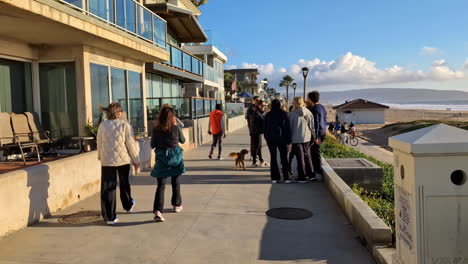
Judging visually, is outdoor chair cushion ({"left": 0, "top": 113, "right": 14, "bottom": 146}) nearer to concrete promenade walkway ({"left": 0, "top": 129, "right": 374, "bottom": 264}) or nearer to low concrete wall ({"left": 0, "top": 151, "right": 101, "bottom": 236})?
low concrete wall ({"left": 0, "top": 151, "right": 101, "bottom": 236})

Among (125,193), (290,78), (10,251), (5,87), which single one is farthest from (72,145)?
(290,78)

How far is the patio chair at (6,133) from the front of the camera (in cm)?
783

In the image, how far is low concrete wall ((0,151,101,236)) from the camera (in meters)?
5.07

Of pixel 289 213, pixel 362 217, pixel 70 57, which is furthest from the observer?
pixel 70 57

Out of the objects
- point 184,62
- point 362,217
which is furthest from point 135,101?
point 362,217

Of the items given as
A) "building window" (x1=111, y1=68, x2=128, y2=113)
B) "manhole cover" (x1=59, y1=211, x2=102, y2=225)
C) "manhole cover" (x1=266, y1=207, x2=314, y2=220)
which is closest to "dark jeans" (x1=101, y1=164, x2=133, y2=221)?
"manhole cover" (x1=59, y1=211, x2=102, y2=225)

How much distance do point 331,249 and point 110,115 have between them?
3.44 meters

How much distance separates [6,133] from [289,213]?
225 inches

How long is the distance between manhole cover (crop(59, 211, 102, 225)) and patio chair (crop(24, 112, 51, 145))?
3.16 meters

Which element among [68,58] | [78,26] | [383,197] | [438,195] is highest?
[78,26]

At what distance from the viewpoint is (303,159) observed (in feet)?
27.5

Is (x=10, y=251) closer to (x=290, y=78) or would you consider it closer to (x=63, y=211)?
(x=63, y=211)

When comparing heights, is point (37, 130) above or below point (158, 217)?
above

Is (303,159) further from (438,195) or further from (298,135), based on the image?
(438,195)
